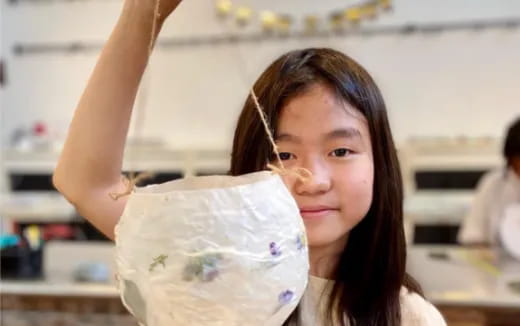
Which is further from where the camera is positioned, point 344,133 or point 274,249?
point 344,133

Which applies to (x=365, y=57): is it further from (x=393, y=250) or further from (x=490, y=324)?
(x=393, y=250)

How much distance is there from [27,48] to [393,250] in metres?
3.92

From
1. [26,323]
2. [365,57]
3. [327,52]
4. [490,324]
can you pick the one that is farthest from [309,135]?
[365,57]

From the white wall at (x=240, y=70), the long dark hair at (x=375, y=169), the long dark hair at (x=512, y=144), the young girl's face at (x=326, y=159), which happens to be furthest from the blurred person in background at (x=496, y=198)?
the young girl's face at (x=326, y=159)

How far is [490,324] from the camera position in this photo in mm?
1360

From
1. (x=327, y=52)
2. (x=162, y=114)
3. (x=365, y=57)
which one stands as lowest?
(x=162, y=114)

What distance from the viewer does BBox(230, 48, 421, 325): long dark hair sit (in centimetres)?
65

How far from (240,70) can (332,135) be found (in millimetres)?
2996

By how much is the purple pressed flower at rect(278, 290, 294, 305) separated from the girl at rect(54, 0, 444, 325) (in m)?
0.13

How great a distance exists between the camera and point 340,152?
23.9 inches

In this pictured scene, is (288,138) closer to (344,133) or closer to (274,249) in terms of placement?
(344,133)

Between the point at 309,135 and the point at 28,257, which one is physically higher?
the point at 309,135

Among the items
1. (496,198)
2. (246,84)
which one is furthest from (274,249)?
(246,84)

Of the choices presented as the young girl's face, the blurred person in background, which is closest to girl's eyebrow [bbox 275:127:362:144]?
the young girl's face
